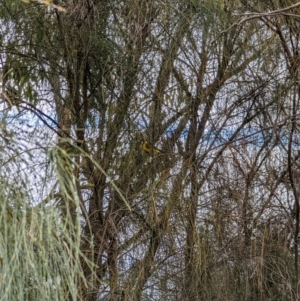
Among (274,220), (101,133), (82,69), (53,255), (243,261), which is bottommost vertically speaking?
(53,255)

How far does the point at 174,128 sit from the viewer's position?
2.06 metres

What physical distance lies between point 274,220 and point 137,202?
47 cm

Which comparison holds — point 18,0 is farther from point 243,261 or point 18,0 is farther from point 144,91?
point 243,261

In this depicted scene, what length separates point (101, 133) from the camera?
204 centimetres

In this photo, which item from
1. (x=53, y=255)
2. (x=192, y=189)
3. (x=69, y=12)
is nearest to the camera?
(x=53, y=255)

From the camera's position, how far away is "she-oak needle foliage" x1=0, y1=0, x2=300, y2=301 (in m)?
1.89

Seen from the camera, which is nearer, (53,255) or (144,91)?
(53,255)

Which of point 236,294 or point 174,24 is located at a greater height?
point 174,24

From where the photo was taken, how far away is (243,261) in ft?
6.32

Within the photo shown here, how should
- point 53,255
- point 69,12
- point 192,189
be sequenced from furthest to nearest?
point 192,189 → point 69,12 → point 53,255

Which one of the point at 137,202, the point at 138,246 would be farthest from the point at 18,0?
the point at 138,246

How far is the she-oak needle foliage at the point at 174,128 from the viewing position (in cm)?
189

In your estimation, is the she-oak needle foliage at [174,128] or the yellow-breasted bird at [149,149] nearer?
the she-oak needle foliage at [174,128]

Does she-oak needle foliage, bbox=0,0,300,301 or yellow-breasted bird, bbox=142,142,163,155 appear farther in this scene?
yellow-breasted bird, bbox=142,142,163,155
